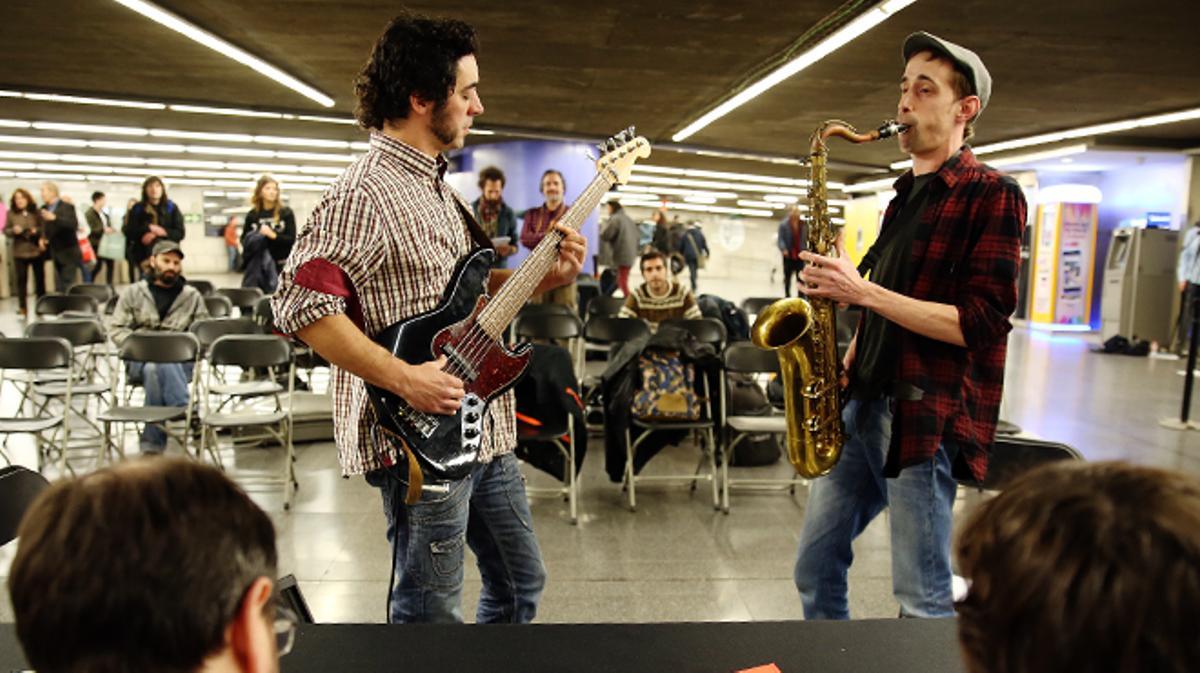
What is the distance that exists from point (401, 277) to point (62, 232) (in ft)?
43.4

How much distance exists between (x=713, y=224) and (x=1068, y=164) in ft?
55.0

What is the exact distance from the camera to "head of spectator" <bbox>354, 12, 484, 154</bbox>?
1.67 metres

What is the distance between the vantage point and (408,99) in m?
1.70

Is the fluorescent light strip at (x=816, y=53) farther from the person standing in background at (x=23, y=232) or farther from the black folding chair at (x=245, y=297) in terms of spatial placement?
the person standing in background at (x=23, y=232)

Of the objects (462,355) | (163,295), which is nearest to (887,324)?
(462,355)

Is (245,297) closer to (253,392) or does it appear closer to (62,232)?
(253,392)

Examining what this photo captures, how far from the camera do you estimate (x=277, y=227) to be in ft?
25.0

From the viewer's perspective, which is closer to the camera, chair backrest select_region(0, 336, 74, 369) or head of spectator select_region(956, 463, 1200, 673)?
head of spectator select_region(956, 463, 1200, 673)

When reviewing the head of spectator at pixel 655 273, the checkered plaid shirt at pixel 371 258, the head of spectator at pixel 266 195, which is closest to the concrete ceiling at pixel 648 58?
the head of spectator at pixel 266 195

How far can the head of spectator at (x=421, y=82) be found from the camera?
1.67 m

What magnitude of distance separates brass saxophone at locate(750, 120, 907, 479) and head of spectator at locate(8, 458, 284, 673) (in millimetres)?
1660

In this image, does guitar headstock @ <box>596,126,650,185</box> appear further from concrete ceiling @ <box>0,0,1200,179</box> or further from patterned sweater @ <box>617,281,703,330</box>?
concrete ceiling @ <box>0,0,1200,179</box>

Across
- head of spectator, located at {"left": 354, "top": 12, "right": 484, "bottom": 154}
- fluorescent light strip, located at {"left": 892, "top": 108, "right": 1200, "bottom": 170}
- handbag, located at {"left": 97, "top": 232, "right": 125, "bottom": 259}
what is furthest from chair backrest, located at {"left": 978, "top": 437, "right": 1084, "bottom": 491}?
handbag, located at {"left": 97, "top": 232, "right": 125, "bottom": 259}

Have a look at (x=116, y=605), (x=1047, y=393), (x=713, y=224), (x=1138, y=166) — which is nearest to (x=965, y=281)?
(x=116, y=605)
